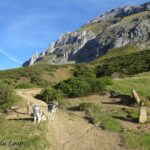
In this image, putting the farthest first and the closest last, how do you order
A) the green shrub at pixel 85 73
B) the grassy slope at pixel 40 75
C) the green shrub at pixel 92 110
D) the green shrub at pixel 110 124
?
the grassy slope at pixel 40 75 → the green shrub at pixel 85 73 → the green shrub at pixel 92 110 → the green shrub at pixel 110 124

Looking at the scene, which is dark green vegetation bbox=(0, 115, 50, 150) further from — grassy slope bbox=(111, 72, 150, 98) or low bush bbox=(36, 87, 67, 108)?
grassy slope bbox=(111, 72, 150, 98)

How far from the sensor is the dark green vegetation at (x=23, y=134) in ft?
68.3

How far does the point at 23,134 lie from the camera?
23172mm

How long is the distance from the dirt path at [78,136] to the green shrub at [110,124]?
561mm

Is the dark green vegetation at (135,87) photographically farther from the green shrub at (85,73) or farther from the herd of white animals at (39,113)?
the green shrub at (85,73)

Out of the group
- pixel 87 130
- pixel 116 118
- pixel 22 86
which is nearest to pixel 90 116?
pixel 116 118

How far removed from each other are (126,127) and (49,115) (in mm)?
5079

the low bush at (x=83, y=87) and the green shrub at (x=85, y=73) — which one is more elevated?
the green shrub at (x=85, y=73)

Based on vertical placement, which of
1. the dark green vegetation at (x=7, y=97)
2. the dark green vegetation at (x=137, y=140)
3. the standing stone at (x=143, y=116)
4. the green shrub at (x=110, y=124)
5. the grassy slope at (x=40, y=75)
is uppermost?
the grassy slope at (x=40, y=75)

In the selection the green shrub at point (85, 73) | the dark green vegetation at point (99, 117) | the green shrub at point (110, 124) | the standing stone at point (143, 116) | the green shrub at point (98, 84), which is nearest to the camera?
the green shrub at point (110, 124)

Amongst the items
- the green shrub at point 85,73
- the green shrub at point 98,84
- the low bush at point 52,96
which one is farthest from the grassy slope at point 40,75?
the low bush at point 52,96

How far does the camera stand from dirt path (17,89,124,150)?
22141mm

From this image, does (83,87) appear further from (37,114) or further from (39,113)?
(37,114)

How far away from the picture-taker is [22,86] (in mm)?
55250
